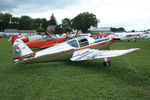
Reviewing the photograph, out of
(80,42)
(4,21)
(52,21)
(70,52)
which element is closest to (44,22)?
(52,21)

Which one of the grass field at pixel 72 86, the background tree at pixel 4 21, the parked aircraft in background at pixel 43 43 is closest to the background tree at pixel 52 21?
the background tree at pixel 4 21

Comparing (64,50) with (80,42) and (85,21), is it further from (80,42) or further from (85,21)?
(85,21)

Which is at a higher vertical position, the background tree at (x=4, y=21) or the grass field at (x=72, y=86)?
the background tree at (x=4, y=21)

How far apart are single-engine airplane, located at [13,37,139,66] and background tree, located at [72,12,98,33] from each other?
259 feet

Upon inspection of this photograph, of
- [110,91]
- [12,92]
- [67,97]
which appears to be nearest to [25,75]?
[12,92]

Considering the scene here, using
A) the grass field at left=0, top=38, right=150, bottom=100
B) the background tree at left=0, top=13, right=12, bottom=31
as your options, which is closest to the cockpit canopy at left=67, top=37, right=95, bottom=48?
the grass field at left=0, top=38, right=150, bottom=100

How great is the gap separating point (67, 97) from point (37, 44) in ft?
33.3

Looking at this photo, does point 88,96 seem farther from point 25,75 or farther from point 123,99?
point 25,75

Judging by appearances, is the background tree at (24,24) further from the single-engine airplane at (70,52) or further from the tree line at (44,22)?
the single-engine airplane at (70,52)

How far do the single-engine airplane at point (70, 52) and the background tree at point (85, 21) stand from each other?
7888 cm

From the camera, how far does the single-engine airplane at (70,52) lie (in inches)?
214

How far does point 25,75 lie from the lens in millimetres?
5070

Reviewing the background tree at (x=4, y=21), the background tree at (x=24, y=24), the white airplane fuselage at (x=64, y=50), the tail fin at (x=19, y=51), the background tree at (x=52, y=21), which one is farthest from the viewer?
the background tree at (x=24, y=24)

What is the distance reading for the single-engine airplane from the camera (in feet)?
17.8
